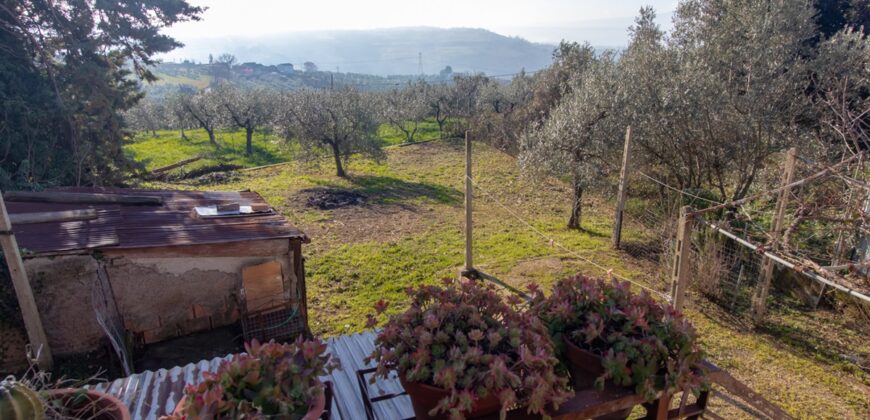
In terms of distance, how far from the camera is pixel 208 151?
25891mm

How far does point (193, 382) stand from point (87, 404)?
1.13m

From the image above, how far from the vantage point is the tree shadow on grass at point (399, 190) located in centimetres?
1650

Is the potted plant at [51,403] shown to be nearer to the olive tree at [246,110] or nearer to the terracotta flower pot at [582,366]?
the terracotta flower pot at [582,366]

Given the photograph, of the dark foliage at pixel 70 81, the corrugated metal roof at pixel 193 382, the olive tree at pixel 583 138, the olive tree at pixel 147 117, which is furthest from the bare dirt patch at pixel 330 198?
the olive tree at pixel 147 117

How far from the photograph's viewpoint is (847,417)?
514 cm

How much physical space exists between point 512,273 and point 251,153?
1999 centimetres

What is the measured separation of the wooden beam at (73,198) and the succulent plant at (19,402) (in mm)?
6706

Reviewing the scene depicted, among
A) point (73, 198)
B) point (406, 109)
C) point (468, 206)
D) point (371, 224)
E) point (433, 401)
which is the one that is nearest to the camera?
point (433, 401)

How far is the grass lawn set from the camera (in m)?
5.97

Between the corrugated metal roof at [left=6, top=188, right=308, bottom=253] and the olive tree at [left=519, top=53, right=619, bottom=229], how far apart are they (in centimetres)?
741

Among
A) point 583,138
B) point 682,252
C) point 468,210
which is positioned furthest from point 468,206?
point 583,138

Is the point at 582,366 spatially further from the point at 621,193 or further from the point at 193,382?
the point at 621,193

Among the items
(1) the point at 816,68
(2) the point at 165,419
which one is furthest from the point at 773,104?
(2) the point at 165,419

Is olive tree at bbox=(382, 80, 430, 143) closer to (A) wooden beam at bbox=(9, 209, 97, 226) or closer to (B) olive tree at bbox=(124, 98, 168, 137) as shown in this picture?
(B) olive tree at bbox=(124, 98, 168, 137)
